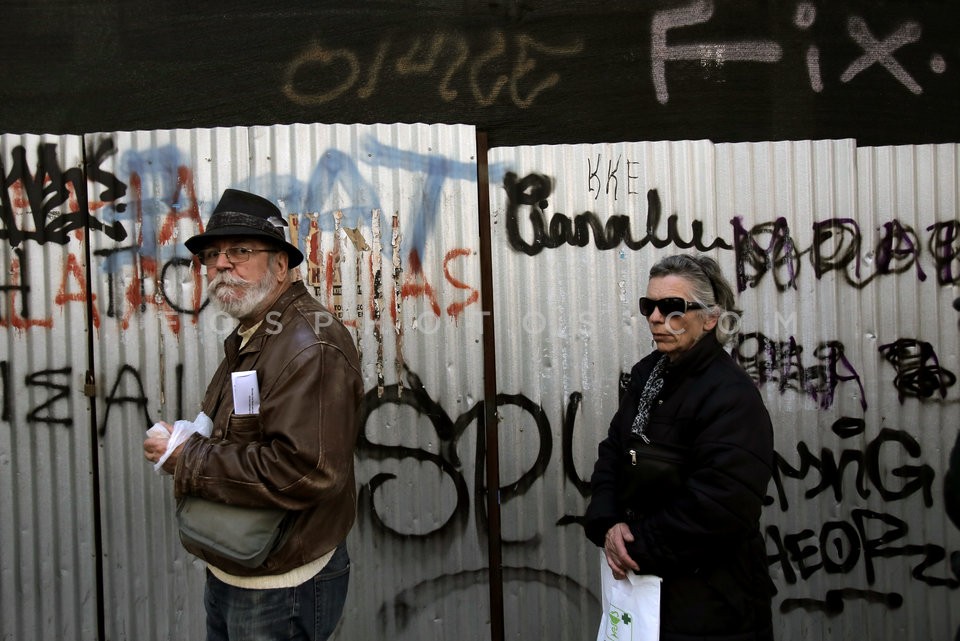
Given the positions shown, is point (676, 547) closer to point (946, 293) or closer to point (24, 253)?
point (946, 293)

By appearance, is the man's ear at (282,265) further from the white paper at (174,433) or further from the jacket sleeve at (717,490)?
the jacket sleeve at (717,490)

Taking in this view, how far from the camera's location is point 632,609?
233cm

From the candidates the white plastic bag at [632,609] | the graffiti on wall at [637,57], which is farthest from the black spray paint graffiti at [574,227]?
the white plastic bag at [632,609]

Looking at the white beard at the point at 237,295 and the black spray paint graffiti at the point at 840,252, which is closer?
the white beard at the point at 237,295

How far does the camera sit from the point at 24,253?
12.1ft

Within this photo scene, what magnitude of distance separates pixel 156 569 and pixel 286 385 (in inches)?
87.6

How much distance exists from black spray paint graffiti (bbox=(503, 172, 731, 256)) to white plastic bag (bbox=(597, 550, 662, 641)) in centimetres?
184

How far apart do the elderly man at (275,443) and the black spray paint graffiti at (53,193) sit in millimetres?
1511

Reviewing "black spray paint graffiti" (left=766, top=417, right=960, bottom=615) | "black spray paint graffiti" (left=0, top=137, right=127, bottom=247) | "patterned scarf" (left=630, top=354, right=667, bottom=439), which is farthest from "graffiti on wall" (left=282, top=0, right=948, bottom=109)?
"black spray paint graffiti" (left=766, top=417, right=960, bottom=615)

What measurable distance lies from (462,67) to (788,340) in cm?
235

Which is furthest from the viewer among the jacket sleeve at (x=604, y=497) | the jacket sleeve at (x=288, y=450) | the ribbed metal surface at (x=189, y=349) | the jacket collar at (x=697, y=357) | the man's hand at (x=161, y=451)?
the ribbed metal surface at (x=189, y=349)

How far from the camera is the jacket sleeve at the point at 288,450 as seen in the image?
212 centimetres

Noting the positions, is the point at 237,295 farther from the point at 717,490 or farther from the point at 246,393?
the point at 717,490

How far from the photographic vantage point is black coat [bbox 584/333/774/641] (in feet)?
7.12
